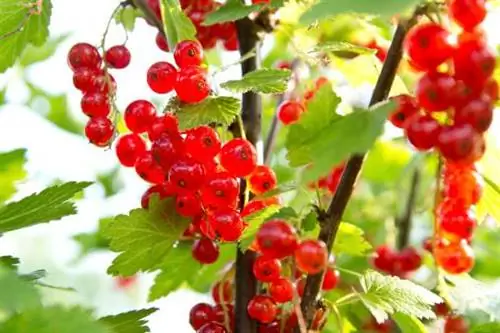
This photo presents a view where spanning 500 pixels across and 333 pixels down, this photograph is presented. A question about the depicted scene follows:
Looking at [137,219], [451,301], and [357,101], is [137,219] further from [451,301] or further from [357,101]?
[357,101]

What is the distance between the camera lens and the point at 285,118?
4.27 ft

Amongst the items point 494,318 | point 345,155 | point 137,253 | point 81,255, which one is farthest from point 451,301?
point 81,255

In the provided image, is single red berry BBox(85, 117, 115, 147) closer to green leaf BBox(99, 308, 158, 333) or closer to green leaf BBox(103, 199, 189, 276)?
green leaf BBox(103, 199, 189, 276)

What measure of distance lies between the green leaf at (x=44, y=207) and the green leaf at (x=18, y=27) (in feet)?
0.94

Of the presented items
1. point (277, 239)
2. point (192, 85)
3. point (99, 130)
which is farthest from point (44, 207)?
point (277, 239)

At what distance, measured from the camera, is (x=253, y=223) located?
1.03 m

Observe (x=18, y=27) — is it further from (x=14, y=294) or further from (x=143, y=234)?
(x=14, y=294)

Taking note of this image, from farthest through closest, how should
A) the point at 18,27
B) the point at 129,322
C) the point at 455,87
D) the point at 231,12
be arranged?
the point at 18,27, the point at 231,12, the point at 129,322, the point at 455,87

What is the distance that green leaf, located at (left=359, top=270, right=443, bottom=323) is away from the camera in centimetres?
105

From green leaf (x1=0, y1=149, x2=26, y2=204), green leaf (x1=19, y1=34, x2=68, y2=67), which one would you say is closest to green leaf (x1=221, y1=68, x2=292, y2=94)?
green leaf (x1=0, y1=149, x2=26, y2=204)

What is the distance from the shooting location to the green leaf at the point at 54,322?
760 mm

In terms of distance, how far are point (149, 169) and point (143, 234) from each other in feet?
0.33

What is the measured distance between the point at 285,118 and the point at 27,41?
425 mm

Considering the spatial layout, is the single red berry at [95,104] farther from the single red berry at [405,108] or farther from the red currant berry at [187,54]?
the single red berry at [405,108]
